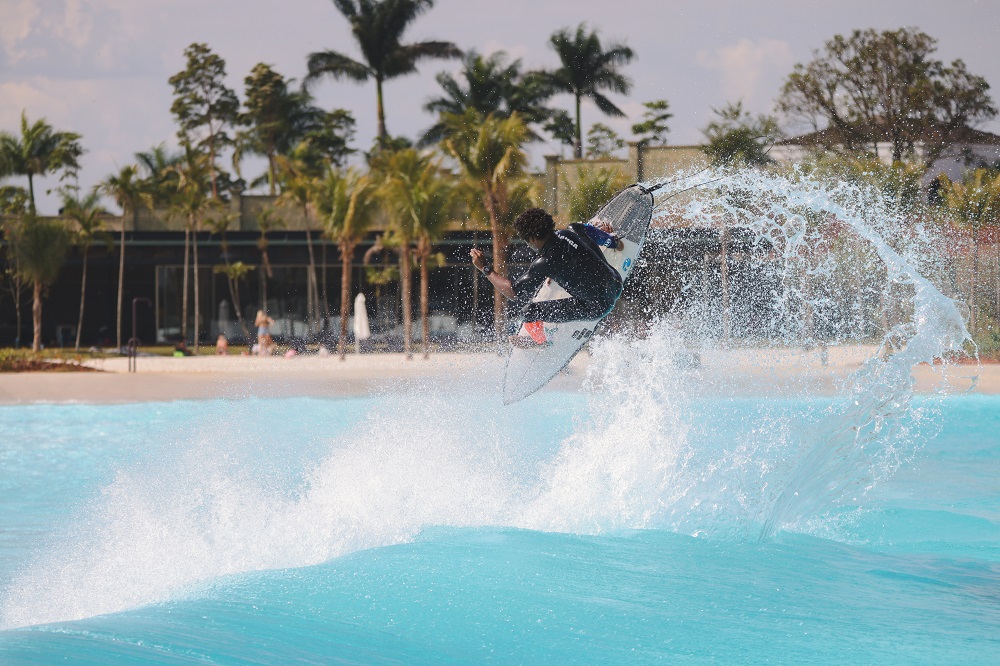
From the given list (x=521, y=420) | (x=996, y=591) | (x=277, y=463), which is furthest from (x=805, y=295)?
(x=996, y=591)

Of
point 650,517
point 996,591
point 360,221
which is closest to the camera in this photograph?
point 996,591

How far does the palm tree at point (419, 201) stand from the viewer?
95.1 feet

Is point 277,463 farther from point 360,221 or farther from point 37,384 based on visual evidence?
point 360,221

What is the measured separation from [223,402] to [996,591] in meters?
Result: 12.9

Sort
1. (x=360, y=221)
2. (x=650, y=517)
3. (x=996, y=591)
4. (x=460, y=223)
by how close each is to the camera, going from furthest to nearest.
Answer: (x=460, y=223) → (x=360, y=221) → (x=650, y=517) → (x=996, y=591)

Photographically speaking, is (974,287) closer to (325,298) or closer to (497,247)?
(497,247)

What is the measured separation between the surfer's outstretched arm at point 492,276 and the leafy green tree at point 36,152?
3272 centimetres

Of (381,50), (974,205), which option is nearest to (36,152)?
(381,50)

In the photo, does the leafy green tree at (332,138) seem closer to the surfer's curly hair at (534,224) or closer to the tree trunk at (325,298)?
the tree trunk at (325,298)

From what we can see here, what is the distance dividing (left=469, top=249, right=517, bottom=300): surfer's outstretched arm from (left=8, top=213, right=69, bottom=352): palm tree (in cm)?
2986

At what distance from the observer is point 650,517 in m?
8.23

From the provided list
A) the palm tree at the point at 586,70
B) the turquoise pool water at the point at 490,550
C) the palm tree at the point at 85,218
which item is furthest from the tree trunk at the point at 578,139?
the turquoise pool water at the point at 490,550

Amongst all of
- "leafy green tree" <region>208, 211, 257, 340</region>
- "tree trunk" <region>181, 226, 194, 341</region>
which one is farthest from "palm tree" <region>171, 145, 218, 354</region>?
"leafy green tree" <region>208, 211, 257, 340</region>

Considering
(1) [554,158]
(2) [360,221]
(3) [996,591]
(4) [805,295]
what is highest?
(1) [554,158]
